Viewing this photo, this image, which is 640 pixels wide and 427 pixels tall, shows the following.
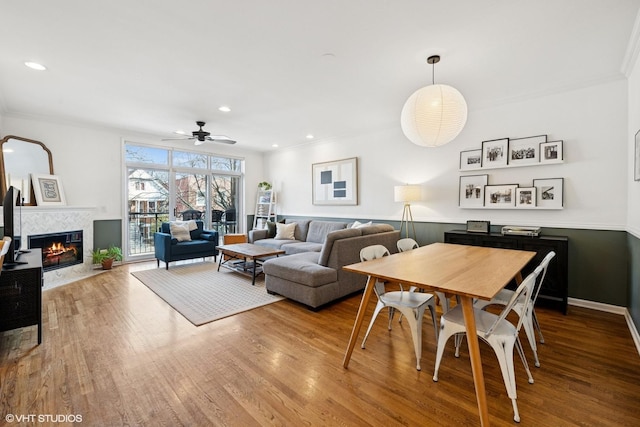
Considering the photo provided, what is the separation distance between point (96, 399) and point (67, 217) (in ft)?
13.1

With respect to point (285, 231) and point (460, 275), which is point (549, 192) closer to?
point (460, 275)

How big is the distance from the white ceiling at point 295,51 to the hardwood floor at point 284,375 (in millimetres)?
2589

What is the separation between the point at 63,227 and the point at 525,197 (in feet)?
22.1

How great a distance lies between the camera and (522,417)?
1.59 meters

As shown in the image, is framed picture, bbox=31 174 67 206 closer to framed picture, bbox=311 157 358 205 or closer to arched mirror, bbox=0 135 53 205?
arched mirror, bbox=0 135 53 205

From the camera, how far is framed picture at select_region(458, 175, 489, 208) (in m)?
3.93

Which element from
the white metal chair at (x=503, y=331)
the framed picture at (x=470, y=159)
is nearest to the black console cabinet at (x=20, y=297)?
the white metal chair at (x=503, y=331)

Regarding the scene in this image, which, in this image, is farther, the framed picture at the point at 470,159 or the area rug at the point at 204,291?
the framed picture at the point at 470,159

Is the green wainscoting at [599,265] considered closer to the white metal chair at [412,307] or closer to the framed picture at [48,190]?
the white metal chair at [412,307]

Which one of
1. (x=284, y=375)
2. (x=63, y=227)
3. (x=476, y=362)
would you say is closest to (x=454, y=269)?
(x=476, y=362)

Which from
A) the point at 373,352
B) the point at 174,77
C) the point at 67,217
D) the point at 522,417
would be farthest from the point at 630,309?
the point at 67,217

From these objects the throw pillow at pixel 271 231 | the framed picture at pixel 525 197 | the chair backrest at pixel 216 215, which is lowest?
the throw pillow at pixel 271 231

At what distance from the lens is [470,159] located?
4.05 metres

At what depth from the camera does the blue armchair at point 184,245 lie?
16.4ft
